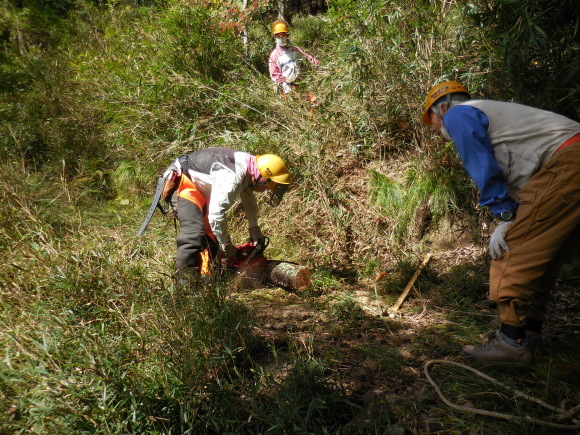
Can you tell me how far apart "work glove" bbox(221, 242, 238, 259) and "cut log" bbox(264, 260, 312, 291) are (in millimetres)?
393

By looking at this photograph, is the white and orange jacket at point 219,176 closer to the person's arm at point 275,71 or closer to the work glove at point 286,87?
the work glove at point 286,87

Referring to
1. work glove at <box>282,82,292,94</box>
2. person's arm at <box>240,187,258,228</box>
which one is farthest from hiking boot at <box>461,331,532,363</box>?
work glove at <box>282,82,292,94</box>

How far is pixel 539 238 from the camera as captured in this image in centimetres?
226

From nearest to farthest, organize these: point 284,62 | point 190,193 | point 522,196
Result: point 522,196 → point 190,193 → point 284,62

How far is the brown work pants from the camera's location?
2.19 m

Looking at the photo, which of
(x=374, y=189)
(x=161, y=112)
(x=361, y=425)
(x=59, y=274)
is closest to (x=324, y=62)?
(x=374, y=189)

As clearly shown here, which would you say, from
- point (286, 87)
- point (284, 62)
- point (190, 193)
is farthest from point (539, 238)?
point (284, 62)

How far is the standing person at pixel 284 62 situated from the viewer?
6.54 metres

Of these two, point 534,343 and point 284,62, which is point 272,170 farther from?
point 284,62

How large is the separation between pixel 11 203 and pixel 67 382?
2519 mm

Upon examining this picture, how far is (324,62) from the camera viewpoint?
587 cm

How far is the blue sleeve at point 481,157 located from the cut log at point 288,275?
206 centimetres

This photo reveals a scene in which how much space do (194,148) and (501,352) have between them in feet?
16.9

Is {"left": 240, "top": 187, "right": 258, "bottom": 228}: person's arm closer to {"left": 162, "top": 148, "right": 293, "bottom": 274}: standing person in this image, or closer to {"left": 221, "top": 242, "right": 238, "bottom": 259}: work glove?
{"left": 162, "top": 148, "right": 293, "bottom": 274}: standing person
